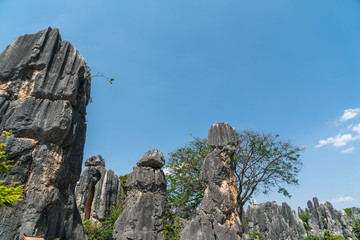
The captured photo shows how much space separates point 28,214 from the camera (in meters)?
8.59

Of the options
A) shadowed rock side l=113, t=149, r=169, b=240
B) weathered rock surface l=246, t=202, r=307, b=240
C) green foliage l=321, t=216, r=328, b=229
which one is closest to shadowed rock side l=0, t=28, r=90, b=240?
shadowed rock side l=113, t=149, r=169, b=240

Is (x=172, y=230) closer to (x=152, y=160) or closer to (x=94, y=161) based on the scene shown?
(x=152, y=160)

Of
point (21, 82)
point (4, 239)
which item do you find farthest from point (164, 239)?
point (21, 82)

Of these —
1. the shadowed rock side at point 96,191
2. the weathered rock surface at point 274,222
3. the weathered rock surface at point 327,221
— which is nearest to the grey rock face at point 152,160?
the shadowed rock side at point 96,191

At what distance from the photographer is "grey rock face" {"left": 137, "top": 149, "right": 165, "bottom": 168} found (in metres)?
19.3

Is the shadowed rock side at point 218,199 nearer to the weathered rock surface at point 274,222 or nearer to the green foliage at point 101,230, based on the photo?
the green foliage at point 101,230

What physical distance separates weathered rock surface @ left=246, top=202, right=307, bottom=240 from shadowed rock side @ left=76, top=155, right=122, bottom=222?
34.8 meters

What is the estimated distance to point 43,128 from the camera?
32.4 ft

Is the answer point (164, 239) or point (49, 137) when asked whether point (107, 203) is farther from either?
point (49, 137)

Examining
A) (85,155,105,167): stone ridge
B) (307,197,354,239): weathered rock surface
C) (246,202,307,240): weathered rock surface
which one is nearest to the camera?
(85,155,105,167): stone ridge

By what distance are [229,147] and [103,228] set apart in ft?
53.9

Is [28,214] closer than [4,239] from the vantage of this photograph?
No

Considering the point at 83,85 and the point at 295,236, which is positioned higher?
the point at 83,85

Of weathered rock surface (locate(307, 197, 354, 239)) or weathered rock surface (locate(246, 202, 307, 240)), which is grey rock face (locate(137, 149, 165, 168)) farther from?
weathered rock surface (locate(307, 197, 354, 239))
